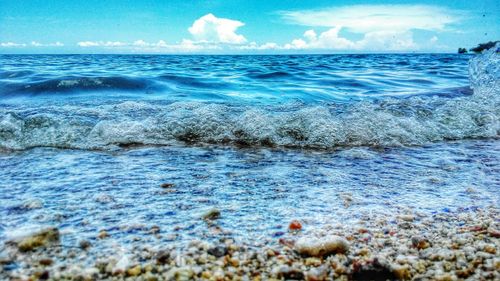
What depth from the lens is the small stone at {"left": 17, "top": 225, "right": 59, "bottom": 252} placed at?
2.05 metres

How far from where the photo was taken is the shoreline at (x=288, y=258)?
189 centimetres

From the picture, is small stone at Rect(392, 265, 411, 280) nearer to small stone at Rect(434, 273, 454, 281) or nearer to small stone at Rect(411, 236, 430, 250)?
small stone at Rect(434, 273, 454, 281)

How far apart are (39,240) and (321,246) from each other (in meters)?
1.63

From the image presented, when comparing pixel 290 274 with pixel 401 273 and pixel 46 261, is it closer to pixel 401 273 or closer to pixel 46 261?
pixel 401 273

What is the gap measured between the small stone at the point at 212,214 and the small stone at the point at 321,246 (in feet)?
2.20

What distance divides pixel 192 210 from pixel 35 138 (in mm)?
3378

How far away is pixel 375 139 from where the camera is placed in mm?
5473

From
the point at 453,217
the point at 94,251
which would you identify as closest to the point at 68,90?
the point at 94,251

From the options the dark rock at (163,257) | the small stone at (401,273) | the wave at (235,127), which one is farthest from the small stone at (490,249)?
the wave at (235,127)

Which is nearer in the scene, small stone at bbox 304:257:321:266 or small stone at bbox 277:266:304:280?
small stone at bbox 277:266:304:280

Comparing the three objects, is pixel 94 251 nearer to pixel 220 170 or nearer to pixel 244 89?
pixel 220 170

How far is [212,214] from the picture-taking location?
2613mm

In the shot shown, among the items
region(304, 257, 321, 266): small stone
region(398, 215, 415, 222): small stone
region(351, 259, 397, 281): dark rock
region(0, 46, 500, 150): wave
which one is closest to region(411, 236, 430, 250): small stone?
region(398, 215, 415, 222): small stone

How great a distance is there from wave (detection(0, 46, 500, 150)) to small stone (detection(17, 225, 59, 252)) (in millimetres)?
2627
